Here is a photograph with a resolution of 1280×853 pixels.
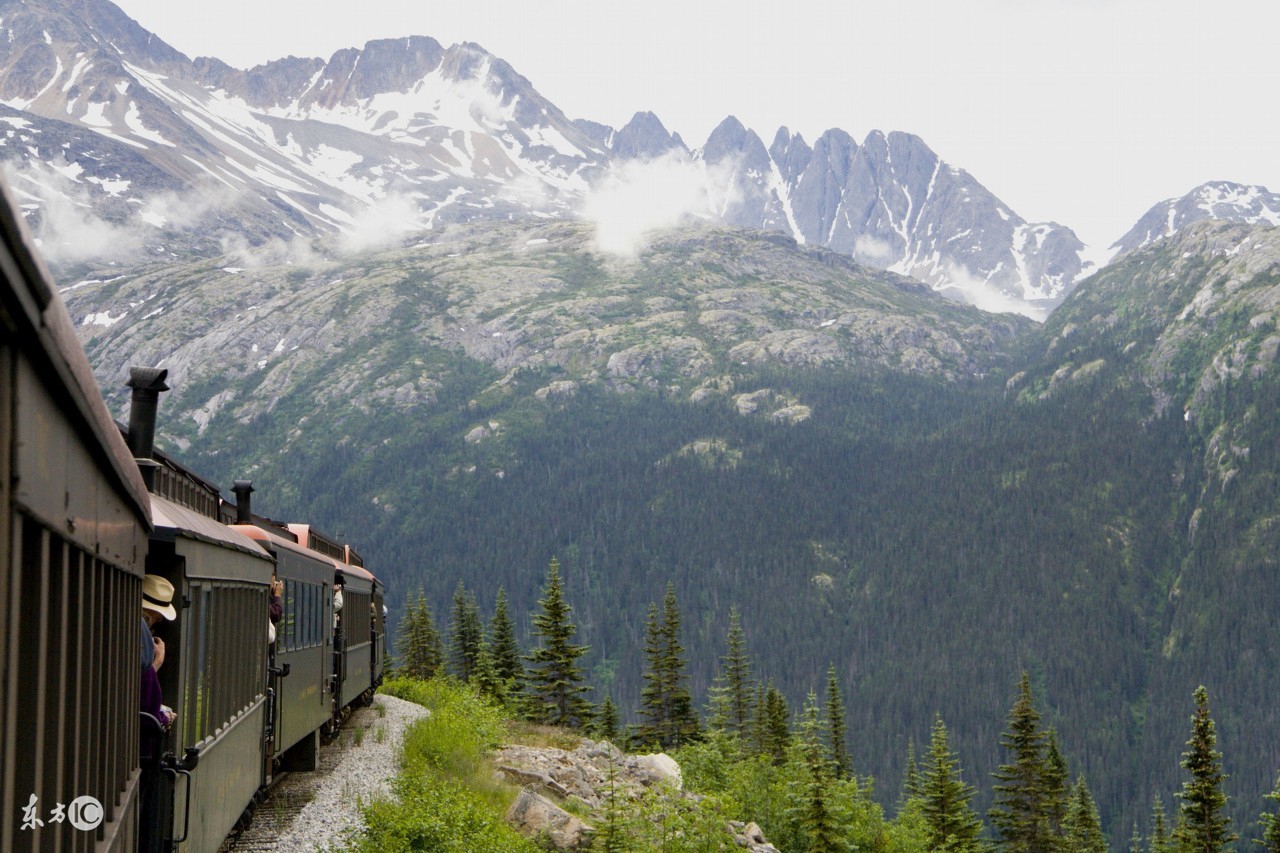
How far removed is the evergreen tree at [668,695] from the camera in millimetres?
71750

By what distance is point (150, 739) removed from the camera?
298 inches

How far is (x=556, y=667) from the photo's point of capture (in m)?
62.1

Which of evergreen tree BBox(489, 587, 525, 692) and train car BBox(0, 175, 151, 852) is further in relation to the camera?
evergreen tree BBox(489, 587, 525, 692)

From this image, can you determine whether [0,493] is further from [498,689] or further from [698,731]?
[698,731]

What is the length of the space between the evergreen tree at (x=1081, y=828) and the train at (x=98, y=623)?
56.9 metres

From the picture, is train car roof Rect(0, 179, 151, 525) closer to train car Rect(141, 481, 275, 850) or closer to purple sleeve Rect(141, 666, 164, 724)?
purple sleeve Rect(141, 666, 164, 724)

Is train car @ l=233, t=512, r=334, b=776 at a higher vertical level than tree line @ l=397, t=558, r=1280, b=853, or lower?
higher

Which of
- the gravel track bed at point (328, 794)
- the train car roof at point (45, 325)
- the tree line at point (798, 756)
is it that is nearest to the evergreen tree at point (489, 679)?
the tree line at point (798, 756)

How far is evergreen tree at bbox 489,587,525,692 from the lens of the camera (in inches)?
2520

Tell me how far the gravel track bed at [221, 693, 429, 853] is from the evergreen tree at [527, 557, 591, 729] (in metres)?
29.3

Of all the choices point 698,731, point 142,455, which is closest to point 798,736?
point 698,731

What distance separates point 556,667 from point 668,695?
12.8m
